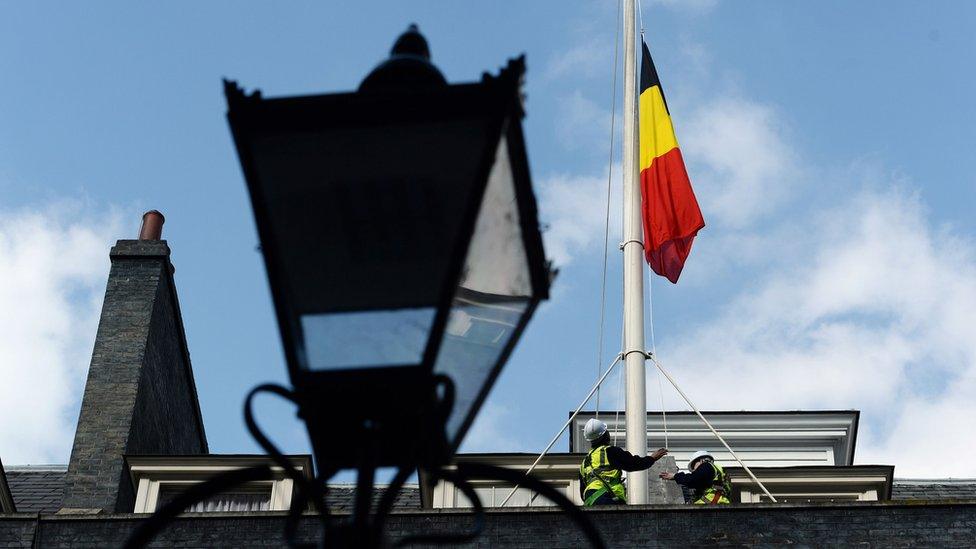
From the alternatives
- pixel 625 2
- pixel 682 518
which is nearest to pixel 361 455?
pixel 682 518

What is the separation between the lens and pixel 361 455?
3414mm

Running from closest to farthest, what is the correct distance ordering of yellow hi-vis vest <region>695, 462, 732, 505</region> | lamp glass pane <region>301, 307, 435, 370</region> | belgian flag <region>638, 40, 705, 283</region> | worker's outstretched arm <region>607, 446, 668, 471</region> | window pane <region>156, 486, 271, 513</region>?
1. lamp glass pane <region>301, 307, 435, 370</region>
2. worker's outstretched arm <region>607, 446, 668, 471</region>
3. yellow hi-vis vest <region>695, 462, 732, 505</region>
4. window pane <region>156, 486, 271, 513</region>
5. belgian flag <region>638, 40, 705, 283</region>

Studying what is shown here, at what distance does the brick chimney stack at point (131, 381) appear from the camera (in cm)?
1794

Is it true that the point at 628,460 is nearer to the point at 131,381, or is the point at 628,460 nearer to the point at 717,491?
the point at 717,491

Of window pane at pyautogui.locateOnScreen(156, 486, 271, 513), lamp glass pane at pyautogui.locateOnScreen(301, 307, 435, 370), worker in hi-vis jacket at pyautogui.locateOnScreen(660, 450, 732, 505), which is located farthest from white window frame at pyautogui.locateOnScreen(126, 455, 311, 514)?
lamp glass pane at pyautogui.locateOnScreen(301, 307, 435, 370)

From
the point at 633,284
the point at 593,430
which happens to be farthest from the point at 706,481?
the point at 633,284

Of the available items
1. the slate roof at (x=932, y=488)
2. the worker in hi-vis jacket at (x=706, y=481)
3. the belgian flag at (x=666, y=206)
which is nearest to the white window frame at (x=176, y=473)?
the worker in hi-vis jacket at (x=706, y=481)

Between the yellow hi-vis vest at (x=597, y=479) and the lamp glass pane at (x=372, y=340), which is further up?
the yellow hi-vis vest at (x=597, y=479)

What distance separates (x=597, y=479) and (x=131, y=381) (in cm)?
726

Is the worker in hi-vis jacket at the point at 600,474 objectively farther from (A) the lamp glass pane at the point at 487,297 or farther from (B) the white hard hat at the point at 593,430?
(A) the lamp glass pane at the point at 487,297

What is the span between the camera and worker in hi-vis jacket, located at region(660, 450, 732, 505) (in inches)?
588

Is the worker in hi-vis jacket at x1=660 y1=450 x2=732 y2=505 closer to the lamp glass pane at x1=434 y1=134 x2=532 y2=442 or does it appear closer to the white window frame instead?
the white window frame

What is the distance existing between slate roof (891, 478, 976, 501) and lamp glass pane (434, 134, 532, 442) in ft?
53.0

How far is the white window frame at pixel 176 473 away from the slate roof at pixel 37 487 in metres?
1.22
